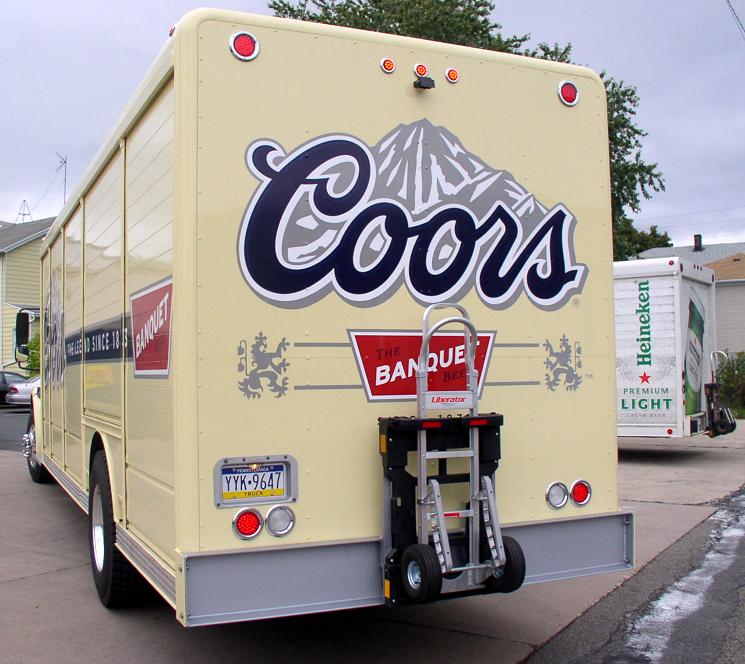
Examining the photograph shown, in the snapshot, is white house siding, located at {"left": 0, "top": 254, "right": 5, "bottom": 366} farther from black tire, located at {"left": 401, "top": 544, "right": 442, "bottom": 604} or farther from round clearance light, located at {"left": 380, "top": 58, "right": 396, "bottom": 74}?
black tire, located at {"left": 401, "top": 544, "right": 442, "bottom": 604}

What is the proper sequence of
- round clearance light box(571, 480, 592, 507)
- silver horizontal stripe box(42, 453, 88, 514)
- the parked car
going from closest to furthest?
round clearance light box(571, 480, 592, 507), silver horizontal stripe box(42, 453, 88, 514), the parked car

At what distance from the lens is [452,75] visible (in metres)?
4.55

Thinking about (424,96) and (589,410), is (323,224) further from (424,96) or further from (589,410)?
(589,410)

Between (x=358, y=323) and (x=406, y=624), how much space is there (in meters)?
2.24

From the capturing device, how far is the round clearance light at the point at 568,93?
4.85 metres

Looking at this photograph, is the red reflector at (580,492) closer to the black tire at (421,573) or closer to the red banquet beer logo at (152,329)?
the black tire at (421,573)

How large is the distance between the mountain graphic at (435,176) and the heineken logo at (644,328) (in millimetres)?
8593

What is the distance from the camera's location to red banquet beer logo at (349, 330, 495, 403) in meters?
4.27

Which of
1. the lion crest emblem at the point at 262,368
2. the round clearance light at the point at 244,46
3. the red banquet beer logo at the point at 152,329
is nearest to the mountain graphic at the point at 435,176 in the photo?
the round clearance light at the point at 244,46

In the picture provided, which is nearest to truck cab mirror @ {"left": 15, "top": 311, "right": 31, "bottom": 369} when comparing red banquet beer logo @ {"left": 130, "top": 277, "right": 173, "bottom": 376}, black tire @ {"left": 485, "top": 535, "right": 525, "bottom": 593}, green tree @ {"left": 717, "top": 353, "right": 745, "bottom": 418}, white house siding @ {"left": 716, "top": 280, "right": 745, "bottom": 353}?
red banquet beer logo @ {"left": 130, "top": 277, "right": 173, "bottom": 376}

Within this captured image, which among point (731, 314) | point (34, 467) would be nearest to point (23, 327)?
point (34, 467)

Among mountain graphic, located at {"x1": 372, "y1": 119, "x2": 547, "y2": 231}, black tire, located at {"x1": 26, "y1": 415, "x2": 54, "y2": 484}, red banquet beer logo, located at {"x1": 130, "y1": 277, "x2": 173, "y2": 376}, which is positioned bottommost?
black tire, located at {"x1": 26, "y1": 415, "x2": 54, "y2": 484}

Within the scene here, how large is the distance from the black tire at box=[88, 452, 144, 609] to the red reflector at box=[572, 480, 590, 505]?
2794 mm

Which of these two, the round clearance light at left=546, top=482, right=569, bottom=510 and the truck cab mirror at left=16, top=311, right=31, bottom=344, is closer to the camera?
the round clearance light at left=546, top=482, right=569, bottom=510
